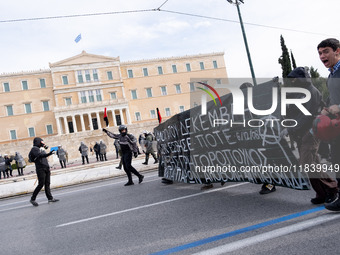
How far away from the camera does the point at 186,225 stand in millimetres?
3641

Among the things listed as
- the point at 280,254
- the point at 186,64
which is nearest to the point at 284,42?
the point at 186,64

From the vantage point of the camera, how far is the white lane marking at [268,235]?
2.74m

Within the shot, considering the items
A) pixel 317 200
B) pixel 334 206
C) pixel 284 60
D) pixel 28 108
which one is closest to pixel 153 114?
pixel 28 108

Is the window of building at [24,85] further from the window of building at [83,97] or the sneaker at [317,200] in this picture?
the sneaker at [317,200]

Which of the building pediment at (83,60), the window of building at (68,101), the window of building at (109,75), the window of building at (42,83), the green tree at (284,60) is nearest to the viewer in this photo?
the green tree at (284,60)

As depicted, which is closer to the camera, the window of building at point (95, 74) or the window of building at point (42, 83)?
the window of building at point (42, 83)

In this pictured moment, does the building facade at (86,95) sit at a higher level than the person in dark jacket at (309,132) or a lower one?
higher

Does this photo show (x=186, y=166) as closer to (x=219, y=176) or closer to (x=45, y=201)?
(x=219, y=176)

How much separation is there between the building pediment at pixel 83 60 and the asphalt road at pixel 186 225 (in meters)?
49.1

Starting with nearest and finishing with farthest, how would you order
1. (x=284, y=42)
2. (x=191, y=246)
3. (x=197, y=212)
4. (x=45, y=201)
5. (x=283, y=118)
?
1. (x=191, y=246)
2. (x=283, y=118)
3. (x=197, y=212)
4. (x=45, y=201)
5. (x=284, y=42)

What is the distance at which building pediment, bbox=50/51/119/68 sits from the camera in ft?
167

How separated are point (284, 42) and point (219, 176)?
4267cm

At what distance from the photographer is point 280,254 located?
247 centimetres

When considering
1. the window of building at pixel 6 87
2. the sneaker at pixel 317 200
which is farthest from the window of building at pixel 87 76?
the sneaker at pixel 317 200
